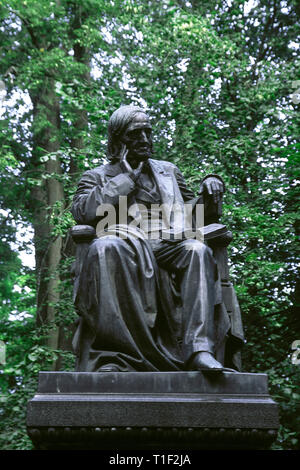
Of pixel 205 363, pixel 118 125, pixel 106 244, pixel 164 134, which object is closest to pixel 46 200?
pixel 164 134

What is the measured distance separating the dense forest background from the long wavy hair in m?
3.42

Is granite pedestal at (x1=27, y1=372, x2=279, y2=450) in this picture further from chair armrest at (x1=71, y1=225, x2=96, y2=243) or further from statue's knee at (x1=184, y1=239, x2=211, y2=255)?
chair armrest at (x1=71, y1=225, x2=96, y2=243)

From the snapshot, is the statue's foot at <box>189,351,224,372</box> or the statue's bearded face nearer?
the statue's foot at <box>189,351,224,372</box>

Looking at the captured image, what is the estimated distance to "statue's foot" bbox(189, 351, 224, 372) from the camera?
3922 millimetres

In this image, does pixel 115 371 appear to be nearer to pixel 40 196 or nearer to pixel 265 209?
pixel 265 209

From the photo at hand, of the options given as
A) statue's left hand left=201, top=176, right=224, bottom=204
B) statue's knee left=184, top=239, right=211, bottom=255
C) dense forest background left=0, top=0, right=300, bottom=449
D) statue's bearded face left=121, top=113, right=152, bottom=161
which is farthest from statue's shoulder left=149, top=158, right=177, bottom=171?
dense forest background left=0, top=0, right=300, bottom=449

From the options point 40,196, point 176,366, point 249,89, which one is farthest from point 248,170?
point 176,366

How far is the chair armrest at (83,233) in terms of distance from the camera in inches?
181

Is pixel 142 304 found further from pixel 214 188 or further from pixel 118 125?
pixel 118 125

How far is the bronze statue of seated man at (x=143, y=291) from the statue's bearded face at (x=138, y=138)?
0.49 feet

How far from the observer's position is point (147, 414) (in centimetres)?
378

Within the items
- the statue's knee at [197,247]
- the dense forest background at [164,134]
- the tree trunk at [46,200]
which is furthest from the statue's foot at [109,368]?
the tree trunk at [46,200]

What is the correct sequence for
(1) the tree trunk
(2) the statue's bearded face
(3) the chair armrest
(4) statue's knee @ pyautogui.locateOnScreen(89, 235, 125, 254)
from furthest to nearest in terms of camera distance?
(1) the tree trunk
(2) the statue's bearded face
(3) the chair armrest
(4) statue's knee @ pyautogui.locateOnScreen(89, 235, 125, 254)
